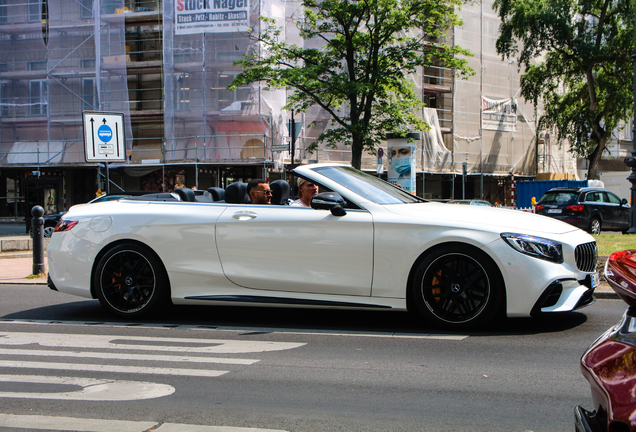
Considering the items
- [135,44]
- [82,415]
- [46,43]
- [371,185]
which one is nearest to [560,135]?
[135,44]

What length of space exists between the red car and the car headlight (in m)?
3.35

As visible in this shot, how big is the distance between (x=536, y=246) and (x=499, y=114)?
3481 cm

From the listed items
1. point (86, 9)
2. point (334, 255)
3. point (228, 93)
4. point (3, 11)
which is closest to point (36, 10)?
point (3, 11)

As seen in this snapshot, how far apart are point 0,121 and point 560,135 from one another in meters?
30.9

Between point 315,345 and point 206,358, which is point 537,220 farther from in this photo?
point 206,358

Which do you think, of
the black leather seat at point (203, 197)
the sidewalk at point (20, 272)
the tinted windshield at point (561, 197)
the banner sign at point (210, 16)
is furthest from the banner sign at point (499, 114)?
the black leather seat at point (203, 197)

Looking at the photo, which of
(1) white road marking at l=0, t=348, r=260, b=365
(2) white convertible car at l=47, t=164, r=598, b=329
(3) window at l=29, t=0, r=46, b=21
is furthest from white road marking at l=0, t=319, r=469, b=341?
(3) window at l=29, t=0, r=46, b=21

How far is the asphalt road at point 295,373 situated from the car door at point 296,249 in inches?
17.3

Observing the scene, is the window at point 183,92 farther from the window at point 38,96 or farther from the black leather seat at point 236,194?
the black leather seat at point 236,194

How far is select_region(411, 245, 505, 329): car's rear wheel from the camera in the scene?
5.22 m

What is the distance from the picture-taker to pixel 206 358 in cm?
481

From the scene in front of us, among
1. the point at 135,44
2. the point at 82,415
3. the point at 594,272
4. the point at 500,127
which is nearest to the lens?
the point at 82,415

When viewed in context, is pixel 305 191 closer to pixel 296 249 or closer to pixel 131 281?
pixel 296 249

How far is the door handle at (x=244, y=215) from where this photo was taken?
594 cm
